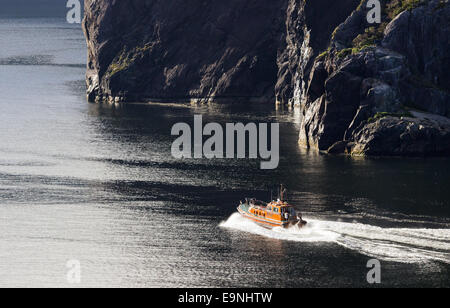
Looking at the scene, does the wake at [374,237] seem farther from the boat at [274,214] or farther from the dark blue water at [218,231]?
the boat at [274,214]

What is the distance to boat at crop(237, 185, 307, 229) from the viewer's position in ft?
524

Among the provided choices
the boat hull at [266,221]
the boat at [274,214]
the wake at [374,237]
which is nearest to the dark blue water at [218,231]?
the wake at [374,237]

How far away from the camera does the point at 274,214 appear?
533ft

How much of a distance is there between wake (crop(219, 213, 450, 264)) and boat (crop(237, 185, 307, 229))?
111 centimetres

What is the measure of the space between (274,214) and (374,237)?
19189 mm

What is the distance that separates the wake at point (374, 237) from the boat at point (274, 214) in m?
A: 1.11

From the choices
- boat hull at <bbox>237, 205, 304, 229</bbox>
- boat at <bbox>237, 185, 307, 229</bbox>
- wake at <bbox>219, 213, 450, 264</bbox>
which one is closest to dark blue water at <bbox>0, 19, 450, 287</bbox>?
wake at <bbox>219, 213, 450, 264</bbox>

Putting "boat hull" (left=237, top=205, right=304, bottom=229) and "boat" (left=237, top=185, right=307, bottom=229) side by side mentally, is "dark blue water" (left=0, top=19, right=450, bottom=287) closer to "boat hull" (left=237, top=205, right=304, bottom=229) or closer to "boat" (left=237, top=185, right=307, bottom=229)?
"boat hull" (left=237, top=205, right=304, bottom=229)

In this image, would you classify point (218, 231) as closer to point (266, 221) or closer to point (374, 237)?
point (266, 221)

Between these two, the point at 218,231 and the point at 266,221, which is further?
the point at 266,221

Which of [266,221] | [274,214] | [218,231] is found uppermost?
[274,214]

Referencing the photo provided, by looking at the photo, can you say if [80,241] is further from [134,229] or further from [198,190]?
[198,190]

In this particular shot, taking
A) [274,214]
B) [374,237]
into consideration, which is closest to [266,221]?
[274,214]
